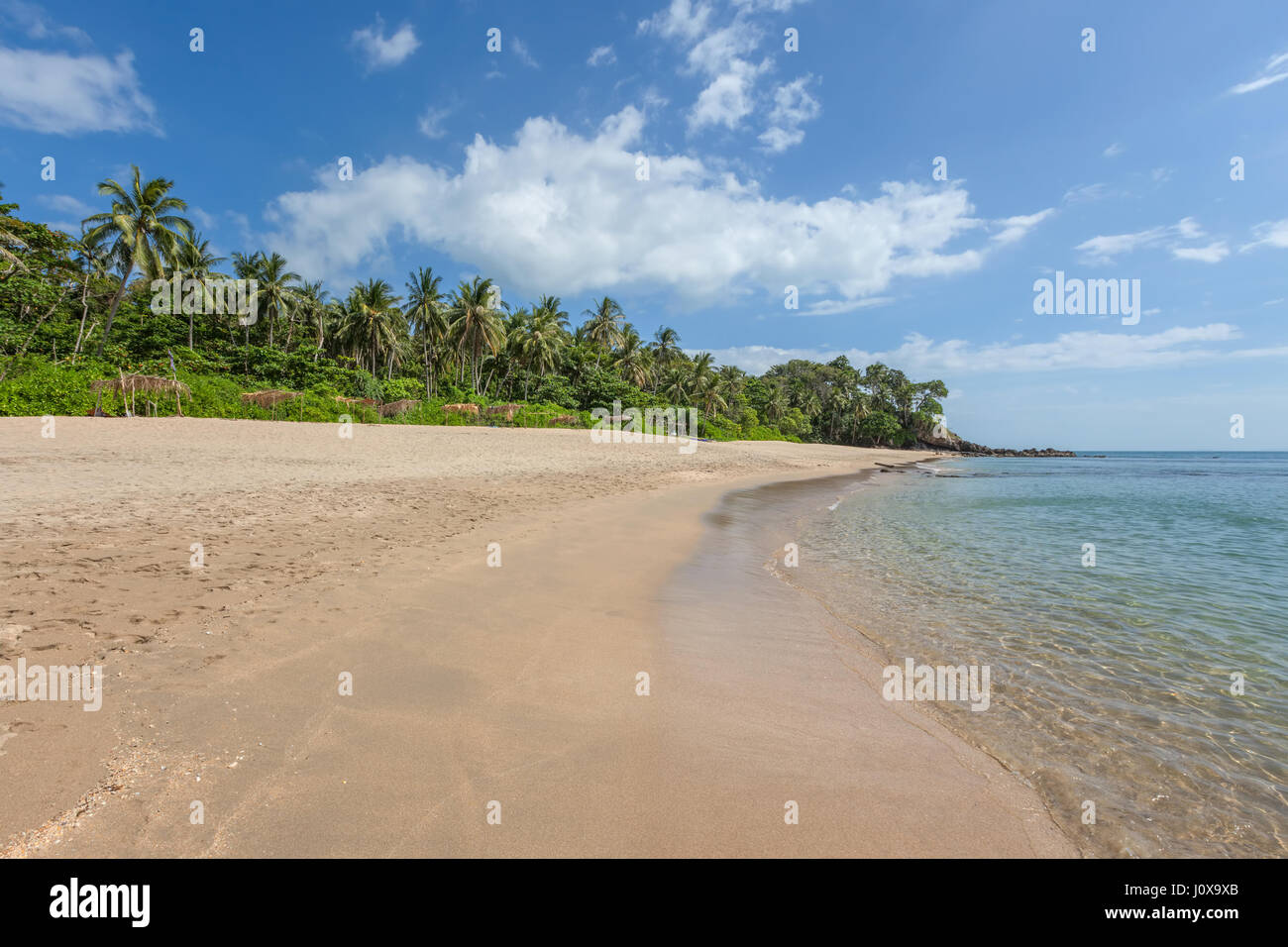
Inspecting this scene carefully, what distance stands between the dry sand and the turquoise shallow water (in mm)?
611

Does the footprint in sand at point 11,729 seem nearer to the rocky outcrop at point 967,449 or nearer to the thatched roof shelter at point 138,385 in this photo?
the thatched roof shelter at point 138,385

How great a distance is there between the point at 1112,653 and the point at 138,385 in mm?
35453

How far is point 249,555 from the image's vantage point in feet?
21.5

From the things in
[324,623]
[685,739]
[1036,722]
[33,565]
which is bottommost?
[1036,722]

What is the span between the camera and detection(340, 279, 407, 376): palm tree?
166ft

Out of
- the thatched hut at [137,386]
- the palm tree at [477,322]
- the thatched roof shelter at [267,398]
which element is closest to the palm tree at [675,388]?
the palm tree at [477,322]

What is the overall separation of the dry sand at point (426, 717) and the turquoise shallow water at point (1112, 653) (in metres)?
0.61

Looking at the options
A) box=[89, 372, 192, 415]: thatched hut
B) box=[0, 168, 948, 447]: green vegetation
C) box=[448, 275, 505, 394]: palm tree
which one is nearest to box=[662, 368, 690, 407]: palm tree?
box=[0, 168, 948, 447]: green vegetation

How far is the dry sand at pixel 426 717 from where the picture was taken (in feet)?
8.14

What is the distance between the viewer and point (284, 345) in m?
57.8

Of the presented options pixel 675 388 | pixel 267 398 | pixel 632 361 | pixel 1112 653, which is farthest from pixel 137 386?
pixel 675 388

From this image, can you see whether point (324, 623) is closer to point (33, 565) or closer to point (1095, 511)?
point (33, 565)
